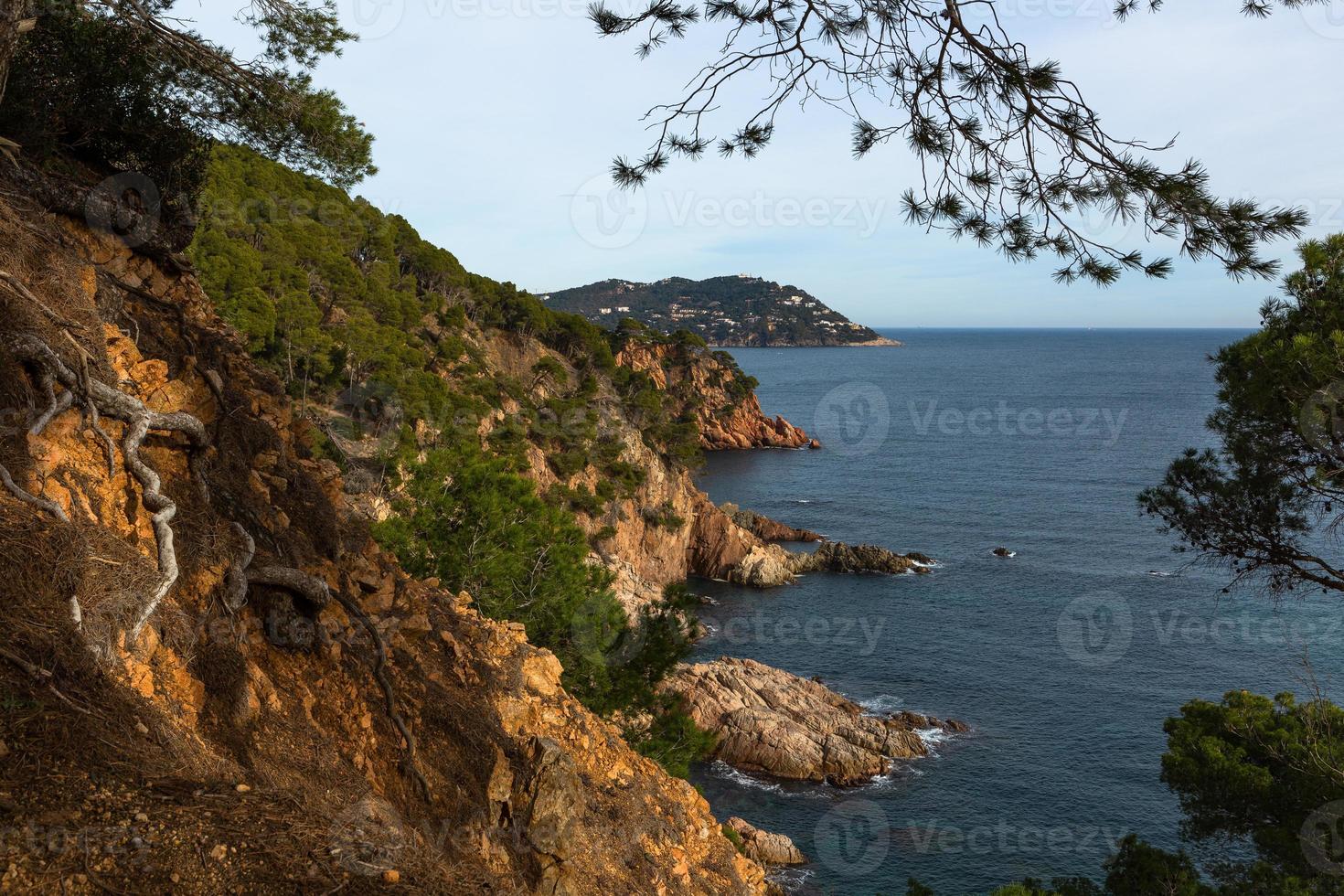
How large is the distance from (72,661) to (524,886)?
405cm

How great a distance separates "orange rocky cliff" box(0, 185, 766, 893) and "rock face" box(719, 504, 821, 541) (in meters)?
42.7

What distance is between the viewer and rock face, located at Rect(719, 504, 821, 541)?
172 feet

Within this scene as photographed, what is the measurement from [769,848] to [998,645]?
58.2 ft

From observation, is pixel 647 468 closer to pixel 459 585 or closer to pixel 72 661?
pixel 459 585

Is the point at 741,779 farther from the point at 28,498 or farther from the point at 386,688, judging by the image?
the point at 28,498

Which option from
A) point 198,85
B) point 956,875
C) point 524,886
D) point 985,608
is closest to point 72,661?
point 524,886

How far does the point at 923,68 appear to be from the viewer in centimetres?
625

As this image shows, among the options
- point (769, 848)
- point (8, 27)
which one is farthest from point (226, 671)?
point (769, 848)
